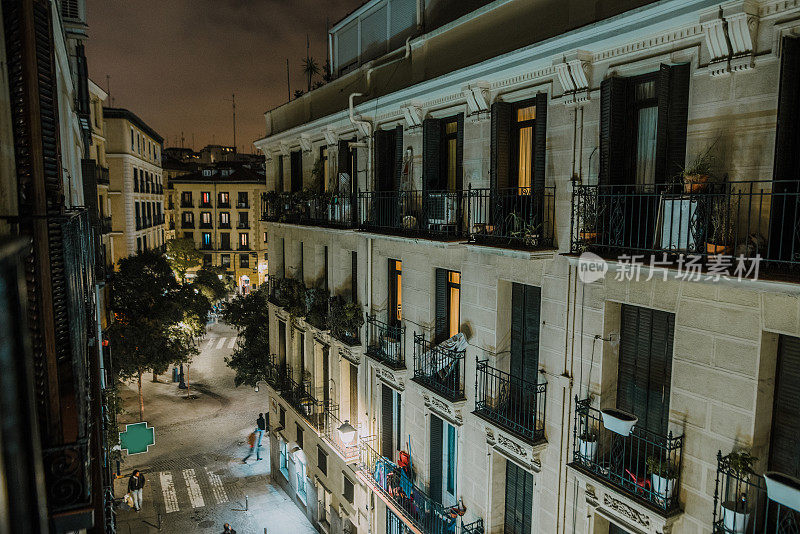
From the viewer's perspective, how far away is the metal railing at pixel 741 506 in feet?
25.1

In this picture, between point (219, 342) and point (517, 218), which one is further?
point (219, 342)

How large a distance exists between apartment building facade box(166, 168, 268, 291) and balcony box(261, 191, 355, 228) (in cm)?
5126

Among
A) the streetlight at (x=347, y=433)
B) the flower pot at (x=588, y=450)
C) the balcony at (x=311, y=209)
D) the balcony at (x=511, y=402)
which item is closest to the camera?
the flower pot at (x=588, y=450)

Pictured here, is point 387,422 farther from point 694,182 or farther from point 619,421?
point 694,182

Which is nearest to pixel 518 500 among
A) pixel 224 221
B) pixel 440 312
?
pixel 440 312

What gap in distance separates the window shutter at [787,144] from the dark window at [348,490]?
53.1 feet

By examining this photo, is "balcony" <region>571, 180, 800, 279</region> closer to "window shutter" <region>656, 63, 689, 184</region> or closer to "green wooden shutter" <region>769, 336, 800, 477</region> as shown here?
"window shutter" <region>656, 63, 689, 184</region>

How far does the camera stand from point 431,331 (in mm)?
14945

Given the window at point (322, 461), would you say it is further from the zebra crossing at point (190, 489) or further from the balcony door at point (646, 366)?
the balcony door at point (646, 366)

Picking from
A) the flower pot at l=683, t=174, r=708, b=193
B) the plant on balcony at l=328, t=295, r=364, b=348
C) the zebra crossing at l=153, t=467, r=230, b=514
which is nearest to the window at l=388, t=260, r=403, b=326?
the plant on balcony at l=328, t=295, r=364, b=348

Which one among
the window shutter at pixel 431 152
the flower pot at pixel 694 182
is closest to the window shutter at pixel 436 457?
the window shutter at pixel 431 152

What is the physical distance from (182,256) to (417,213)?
1792 inches

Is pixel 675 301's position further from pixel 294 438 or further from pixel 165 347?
pixel 165 347

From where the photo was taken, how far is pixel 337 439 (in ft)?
65.4
